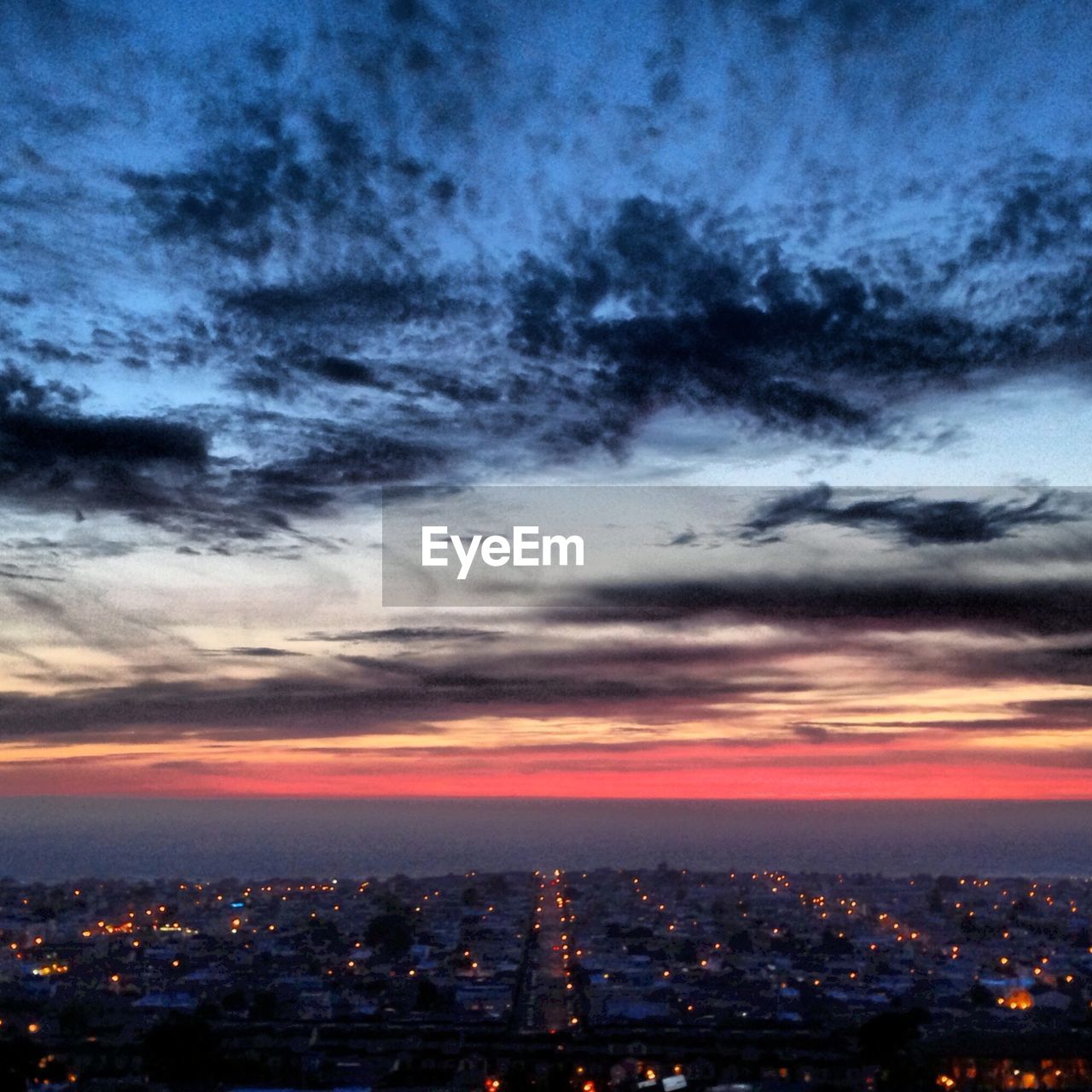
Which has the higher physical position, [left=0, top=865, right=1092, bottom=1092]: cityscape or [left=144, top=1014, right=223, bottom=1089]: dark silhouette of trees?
[left=144, top=1014, right=223, bottom=1089]: dark silhouette of trees

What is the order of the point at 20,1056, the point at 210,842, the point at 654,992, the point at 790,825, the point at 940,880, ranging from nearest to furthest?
the point at 20,1056 → the point at 654,992 → the point at 940,880 → the point at 210,842 → the point at 790,825

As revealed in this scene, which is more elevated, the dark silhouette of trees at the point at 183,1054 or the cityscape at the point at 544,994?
the dark silhouette of trees at the point at 183,1054

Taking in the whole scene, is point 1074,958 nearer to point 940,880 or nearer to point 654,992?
point 654,992

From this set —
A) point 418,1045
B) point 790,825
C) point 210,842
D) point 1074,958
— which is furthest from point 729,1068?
point 790,825

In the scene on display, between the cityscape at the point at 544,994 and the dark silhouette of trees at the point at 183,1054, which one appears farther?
the cityscape at the point at 544,994

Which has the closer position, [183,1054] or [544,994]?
[183,1054]

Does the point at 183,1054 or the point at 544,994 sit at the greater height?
the point at 183,1054

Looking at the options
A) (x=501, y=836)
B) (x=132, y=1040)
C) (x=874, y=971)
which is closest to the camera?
(x=132, y=1040)

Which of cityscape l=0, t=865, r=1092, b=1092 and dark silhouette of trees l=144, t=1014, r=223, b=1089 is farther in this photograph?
cityscape l=0, t=865, r=1092, b=1092
